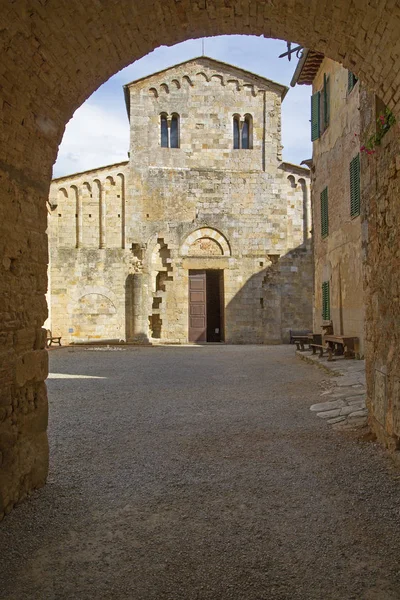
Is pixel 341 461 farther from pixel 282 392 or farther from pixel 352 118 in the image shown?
pixel 352 118

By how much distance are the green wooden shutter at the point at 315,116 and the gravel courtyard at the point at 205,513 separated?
10.1 metres

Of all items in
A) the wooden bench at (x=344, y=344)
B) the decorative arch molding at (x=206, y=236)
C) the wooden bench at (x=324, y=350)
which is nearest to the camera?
the wooden bench at (x=344, y=344)

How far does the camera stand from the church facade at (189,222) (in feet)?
63.2

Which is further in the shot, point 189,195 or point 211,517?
point 189,195

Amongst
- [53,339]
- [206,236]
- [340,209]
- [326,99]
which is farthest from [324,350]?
[53,339]

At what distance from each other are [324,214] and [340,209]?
5.05 ft

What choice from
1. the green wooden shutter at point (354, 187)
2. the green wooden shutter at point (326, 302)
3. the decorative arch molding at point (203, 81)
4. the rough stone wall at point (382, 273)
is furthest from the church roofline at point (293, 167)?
the rough stone wall at point (382, 273)

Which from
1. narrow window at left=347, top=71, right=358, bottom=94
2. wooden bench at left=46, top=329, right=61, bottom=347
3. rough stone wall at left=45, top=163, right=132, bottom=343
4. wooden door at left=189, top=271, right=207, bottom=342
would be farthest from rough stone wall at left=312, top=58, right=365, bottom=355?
wooden bench at left=46, top=329, right=61, bottom=347

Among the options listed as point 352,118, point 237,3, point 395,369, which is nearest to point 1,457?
point 395,369

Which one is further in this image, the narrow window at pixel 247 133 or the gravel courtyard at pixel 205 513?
the narrow window at pixel 247 133

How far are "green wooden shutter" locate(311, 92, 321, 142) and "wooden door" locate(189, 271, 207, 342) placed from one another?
7836mm

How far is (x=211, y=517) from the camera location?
348cm

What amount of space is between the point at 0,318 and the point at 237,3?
2.85 metres

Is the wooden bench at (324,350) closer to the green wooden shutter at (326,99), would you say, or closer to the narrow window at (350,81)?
the narrow window at (350,81)
